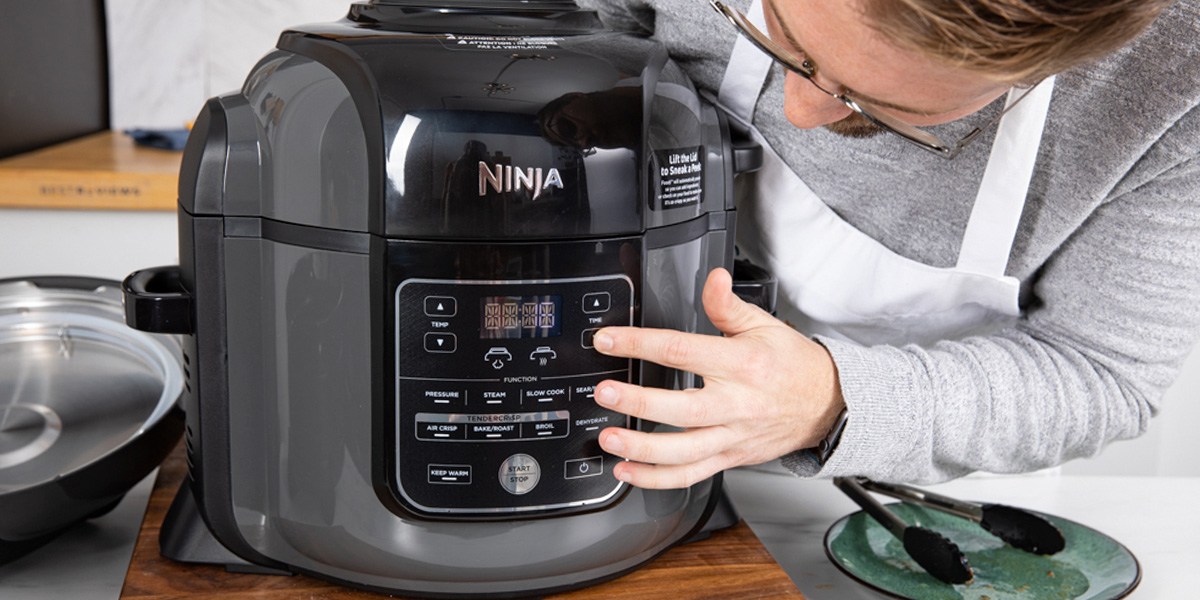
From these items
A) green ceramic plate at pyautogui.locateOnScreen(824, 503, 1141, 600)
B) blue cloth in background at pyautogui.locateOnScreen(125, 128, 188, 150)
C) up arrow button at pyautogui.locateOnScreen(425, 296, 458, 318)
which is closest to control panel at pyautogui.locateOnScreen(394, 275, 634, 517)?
up arrow button at pyautogui.locateOnScreen(425, 296, 458, 318)

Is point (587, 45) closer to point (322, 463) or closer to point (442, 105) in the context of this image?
point (442, 105)

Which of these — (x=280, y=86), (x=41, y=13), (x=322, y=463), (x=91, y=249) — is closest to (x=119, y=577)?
(x=322, y=463)

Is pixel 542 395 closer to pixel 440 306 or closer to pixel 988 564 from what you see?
pixel 440 306

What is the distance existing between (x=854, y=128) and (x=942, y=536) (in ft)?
0.94

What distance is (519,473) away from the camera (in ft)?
1.93

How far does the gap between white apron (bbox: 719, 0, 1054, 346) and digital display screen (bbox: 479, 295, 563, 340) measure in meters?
0.24

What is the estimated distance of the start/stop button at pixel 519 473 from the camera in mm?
586

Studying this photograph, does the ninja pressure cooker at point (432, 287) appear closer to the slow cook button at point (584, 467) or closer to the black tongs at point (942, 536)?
the slow cook button at point (584, 467)

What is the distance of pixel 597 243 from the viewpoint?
0.57 meters

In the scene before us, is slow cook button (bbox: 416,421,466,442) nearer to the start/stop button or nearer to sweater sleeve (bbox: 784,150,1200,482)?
the start/stop button

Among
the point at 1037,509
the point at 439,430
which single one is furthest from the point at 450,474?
the point at 1037,509

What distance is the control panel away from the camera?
561 mm

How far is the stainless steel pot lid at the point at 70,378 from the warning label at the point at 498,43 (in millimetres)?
307

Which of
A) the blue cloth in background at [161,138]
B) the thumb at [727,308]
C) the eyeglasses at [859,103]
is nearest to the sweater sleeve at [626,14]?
the eyeglasses at [859,103]
